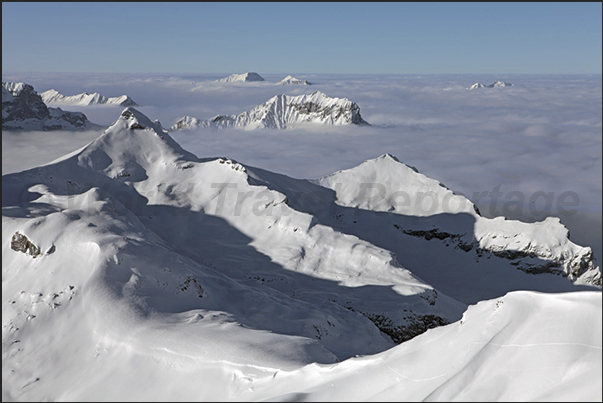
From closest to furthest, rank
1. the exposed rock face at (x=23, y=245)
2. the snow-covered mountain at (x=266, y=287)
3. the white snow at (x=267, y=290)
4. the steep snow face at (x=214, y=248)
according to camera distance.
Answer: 1. the white snow at (x=267, y=290)
2. the snow-covered mountain at (x=266, y=287)
3. the steep snow face at (x=214, y=248)
4. the exposed rock face at (x=23, y=245)

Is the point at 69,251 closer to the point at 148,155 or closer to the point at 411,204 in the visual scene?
the point at 148,155

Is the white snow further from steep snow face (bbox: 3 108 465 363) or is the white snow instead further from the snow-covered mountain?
steep snow face (bbox: 3 108 465 363)

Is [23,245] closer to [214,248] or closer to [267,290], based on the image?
[267,290]

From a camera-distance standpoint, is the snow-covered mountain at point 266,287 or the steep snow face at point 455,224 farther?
the steep snow face at point 455,224

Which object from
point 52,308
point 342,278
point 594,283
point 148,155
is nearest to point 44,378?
point 52,308

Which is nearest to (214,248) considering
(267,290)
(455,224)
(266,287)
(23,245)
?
(266,287)

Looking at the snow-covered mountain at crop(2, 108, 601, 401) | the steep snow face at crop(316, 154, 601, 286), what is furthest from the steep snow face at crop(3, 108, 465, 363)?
the steep snow face at crop(316, 154, 601, 286)

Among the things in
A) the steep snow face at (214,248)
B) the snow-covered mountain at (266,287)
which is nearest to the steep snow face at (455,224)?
the snow-covered mountain at (266,287)

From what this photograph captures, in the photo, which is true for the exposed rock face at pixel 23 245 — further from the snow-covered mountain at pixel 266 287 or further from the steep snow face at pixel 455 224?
the steep snow face at pixel 455 224

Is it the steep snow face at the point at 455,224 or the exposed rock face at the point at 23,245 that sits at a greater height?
the exposed rock face at the point at 23,245
